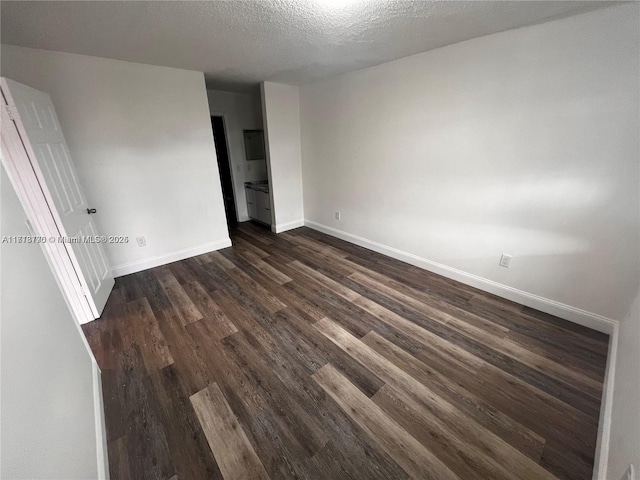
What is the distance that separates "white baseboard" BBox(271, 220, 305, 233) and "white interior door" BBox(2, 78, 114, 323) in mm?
2344

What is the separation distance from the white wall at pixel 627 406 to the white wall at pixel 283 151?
396cm

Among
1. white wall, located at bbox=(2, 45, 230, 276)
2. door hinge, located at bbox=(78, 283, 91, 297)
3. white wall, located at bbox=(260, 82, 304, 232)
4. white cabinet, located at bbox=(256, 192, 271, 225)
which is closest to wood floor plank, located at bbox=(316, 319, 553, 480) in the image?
door hinge, located at bbox=(78, 283, 91, 297)

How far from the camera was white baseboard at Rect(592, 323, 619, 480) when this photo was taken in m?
1.14

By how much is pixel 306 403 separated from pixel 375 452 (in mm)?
447

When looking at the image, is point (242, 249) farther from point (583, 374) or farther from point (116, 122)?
point (583, 374)

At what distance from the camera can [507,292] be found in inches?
94.2

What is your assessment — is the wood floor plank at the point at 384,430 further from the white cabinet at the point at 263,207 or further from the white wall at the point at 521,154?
the white cabinet at the point at 263,207

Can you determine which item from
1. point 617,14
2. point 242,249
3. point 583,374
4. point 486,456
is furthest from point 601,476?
point 242,249

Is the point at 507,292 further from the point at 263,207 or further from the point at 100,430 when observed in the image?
the point at 263,207

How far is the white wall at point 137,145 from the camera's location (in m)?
2.35

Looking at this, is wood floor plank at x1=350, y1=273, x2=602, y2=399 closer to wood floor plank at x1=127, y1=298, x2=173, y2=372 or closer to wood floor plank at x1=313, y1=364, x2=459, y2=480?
wood floor plank at x1=313, y1=364, x2=459, y2=480

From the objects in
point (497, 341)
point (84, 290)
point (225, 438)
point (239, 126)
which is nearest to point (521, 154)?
point (497, 341)

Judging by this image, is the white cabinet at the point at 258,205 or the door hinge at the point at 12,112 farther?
the white cabinet at the point at 258,205

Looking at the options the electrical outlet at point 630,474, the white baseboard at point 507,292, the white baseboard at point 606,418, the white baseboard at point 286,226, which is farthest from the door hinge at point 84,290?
the white baseboard at point 606,418
